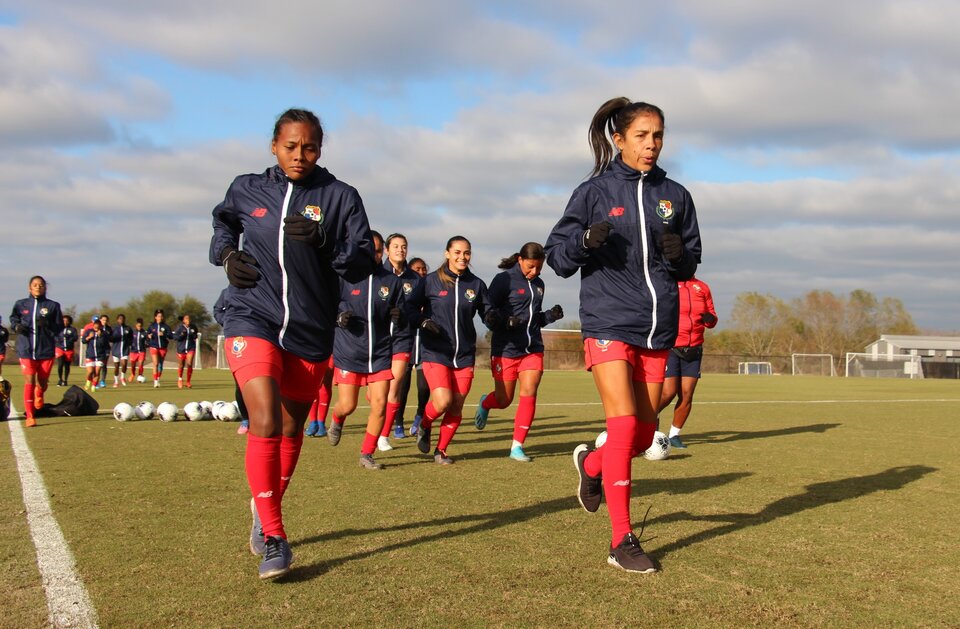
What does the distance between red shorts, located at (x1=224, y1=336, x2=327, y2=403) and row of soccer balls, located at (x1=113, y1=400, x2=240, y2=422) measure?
9332mm

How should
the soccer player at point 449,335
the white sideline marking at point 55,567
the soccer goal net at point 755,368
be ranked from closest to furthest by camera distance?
1. the white sideline marking at point 55,567
2. the soccer player at point 449,335
3. the soccer goal net at point 755,368

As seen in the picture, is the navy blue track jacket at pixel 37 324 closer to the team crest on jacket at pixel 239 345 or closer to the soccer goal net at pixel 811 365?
the team crest on jacket at pixel 239 345

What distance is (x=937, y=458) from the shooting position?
30.9 feet

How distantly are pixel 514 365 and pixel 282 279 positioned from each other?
212 inches

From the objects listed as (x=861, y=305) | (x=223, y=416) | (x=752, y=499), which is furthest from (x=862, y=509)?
(x=861, y=305)

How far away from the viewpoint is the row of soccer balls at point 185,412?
13867 mm

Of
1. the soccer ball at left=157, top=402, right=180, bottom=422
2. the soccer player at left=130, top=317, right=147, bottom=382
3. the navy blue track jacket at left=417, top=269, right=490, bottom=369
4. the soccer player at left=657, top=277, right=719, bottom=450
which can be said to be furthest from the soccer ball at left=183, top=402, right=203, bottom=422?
the soccer player at left=130, top=317, right=147, bottom=382

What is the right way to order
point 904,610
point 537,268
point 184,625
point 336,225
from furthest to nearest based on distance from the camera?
1. point 537,268
2. point 336,225
3. point 904,610
4. point 184,625

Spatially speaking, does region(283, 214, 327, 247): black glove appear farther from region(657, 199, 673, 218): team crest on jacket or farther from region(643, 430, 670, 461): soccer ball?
region(643, 430, 670, 461): soccer ball

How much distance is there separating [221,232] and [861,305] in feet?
333

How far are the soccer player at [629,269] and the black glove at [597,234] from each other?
0.10 metres

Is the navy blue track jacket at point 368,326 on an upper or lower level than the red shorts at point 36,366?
upper

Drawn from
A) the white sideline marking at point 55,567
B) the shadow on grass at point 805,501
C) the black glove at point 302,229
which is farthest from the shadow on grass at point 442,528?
the black glove at point 302,229

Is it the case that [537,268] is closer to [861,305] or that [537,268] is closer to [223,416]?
[223,416]
